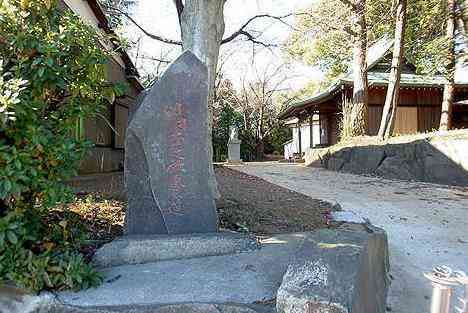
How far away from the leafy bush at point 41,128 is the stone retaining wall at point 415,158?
9238 mm

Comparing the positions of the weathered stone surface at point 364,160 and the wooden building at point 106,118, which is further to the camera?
the weathered stone surface at point 364,160

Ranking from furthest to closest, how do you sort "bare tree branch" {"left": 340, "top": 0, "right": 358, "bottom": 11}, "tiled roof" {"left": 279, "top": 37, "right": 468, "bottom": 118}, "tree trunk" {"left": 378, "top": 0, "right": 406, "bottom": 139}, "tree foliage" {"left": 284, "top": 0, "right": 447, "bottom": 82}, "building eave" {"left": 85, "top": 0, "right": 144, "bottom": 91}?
"tiled roof" {"left": 279, "top": 37, "right": 468, "bottom": 118} → "bare tree branch" {"left": 340, "top": 0, "right": 358, "bottom": 11} → "tree trunk" {"left": 378, "top": 0, "right": 406, "bottom": 139} → "tree foliage" {"left": 284, "top": 0, "right": 447, "bottom": 82} → "building eave" {"left": 85, "top": 0, "right": 144, "bottom": 91}

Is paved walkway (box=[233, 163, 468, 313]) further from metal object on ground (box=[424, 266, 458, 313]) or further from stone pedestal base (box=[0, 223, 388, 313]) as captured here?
metal object on ground (box=[424, 266, 458, 313])

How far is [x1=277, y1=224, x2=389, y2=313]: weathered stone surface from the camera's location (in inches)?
78.1

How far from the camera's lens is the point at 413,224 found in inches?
226

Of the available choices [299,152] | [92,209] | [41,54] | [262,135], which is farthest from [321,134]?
[41,54]

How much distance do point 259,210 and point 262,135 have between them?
80.9 feet

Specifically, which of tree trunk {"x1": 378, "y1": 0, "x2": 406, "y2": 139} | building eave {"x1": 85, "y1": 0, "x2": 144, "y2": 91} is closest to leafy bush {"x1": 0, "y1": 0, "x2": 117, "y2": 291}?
building eave {"x1": 85, "y1": 0, "x2": 144, "y2": 91}

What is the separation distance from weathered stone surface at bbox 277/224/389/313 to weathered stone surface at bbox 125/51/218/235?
1.11m

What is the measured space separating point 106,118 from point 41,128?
7001 millimetres

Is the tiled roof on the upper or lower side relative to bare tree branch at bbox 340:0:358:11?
lower

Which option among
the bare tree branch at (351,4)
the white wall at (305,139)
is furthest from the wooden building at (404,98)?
the bare tree branch at (351,4)

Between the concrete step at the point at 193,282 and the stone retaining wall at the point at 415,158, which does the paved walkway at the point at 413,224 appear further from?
the concrete step at the point at 193,282

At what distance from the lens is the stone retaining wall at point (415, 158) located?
31.7 ft
